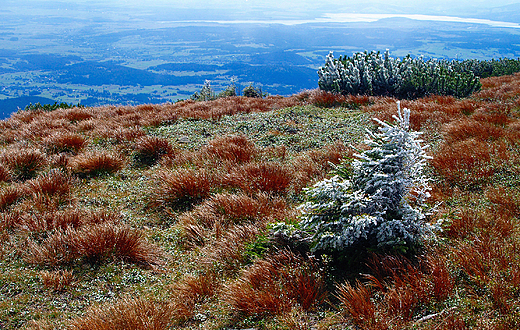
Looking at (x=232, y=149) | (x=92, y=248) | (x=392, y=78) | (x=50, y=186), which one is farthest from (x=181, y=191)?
(x=392, y=78)

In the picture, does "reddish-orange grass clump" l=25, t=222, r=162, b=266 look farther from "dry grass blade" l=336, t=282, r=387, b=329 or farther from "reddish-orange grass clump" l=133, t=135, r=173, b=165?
"reddish-orange grass clump" l=133, t=135, r=173, b=165

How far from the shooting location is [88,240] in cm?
404

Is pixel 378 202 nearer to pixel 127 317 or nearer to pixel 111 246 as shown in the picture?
pixel 127 317

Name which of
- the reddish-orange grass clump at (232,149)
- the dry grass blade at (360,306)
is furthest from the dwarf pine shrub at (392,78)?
the dry grass blade at (360,306)

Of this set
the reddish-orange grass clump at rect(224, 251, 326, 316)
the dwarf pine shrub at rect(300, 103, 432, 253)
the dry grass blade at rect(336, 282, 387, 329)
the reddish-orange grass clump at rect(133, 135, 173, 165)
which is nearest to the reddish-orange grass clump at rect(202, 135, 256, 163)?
the reddish-orange grass clump at rect(133, 135, 173, 165)

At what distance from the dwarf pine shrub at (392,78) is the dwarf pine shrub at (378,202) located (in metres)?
11.2

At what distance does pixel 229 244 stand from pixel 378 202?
1.90 meters

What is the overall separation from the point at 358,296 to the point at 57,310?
119 inches

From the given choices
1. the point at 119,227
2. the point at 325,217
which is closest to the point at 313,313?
the point at 325,217

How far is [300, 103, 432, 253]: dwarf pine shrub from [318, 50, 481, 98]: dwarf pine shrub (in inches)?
442

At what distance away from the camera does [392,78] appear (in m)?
13.8

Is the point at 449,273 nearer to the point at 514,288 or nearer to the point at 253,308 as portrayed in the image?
the point at 514,288

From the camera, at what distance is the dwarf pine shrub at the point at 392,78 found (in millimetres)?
13164

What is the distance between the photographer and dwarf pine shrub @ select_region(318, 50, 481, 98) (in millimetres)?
13164
